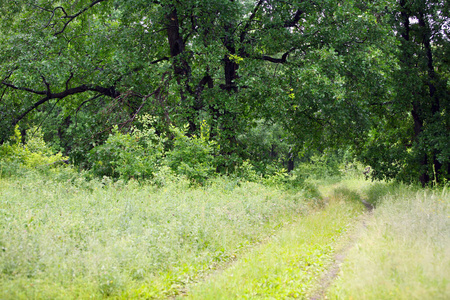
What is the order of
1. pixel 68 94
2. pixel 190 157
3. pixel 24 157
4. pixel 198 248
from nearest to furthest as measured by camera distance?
pixel 198 248, pixel 190 157, pixel 24 157, pixel 68 94

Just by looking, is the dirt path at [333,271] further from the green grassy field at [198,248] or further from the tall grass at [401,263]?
the tall grass at [401,263]

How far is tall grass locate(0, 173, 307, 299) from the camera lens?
463cm

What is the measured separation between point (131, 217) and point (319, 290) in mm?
3949

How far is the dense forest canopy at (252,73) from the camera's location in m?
11.8

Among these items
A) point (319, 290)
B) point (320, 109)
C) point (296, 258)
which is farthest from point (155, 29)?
point (319, 290)

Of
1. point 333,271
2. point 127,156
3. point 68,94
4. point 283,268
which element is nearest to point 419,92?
point 333,271

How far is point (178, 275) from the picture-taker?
5.39 m

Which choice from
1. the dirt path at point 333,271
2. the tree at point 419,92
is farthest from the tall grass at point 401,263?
the tree at point 419,92

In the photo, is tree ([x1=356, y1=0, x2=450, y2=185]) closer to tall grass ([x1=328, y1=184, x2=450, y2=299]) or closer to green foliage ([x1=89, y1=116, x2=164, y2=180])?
tall grass ([x1=328, y1=184, x2=450, y2=299])

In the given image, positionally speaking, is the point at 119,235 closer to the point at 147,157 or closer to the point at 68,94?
the point at 147,157

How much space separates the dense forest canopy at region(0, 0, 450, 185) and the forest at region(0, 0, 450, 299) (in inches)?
3.1

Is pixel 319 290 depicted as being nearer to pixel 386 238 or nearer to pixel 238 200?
pixel 386 238

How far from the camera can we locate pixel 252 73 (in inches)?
485

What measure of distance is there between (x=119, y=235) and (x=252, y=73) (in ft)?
26.9
